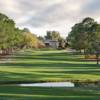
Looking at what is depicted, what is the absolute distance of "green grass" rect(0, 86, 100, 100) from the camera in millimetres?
24716

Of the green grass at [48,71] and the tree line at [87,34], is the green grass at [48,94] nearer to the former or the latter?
the green grass at [48,71]

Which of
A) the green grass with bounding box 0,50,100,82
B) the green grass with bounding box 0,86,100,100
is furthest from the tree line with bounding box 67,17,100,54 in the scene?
the green grass with bounding box 0,86,100,100

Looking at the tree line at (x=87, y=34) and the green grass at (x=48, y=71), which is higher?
the tree line at (x=87, y=34)

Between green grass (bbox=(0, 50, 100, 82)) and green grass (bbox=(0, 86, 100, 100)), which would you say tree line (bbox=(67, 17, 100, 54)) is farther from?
green grass (bbox=(0, 86, 100, 100))

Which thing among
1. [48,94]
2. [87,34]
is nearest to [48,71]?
[48,94]

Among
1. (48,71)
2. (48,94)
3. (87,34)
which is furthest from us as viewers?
(87,34)

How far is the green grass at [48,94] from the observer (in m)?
24.7

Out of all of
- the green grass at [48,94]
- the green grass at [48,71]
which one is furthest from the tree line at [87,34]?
the green grass at [48,94]

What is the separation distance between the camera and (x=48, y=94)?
86.6 feet

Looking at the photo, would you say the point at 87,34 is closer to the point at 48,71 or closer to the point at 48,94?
the point at 48,71

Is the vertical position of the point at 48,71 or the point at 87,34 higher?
the point at 87,34

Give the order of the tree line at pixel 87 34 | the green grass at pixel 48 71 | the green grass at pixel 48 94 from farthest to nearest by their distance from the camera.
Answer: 1. the tree line at pixel 87 34
2. the green grass at pixel 48 71
3. the green grass at pixel 48 94

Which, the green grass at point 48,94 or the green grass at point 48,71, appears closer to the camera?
the green grass at point 48,94

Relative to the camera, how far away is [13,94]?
1033 inches
